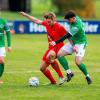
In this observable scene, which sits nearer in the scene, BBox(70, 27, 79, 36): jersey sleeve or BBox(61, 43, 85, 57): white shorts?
BBox(70, 27, 79, 36): jersey sleeve

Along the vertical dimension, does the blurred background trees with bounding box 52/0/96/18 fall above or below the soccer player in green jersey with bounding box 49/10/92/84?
below

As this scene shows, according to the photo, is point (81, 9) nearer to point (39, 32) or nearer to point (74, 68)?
point (39, 32)

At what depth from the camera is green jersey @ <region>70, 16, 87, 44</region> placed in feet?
57.3

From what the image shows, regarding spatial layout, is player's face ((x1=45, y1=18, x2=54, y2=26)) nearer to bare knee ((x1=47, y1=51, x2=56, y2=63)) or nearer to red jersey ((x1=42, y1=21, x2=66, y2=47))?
red jersey ((x1=42, y1=21, x2=66, y2=47))

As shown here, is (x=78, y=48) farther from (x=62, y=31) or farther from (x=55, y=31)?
(x=55, y=31)

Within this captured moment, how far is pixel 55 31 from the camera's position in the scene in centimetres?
1788

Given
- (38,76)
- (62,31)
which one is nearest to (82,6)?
(38,76)

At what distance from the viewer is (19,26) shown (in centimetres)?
4119

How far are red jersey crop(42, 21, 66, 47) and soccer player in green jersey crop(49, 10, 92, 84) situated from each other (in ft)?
1.11

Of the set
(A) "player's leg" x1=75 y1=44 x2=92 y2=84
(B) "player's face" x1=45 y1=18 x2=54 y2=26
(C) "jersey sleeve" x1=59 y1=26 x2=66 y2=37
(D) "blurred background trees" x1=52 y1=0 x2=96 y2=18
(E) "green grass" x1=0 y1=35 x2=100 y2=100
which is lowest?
(D) "blurred background trees" x1=52 y1=0 x2=96 y2=18

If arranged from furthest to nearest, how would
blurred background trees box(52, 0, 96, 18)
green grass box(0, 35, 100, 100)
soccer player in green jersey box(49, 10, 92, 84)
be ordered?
blurred background trees box(52, 0, 96, 18) < soccer player in green jersey box(49, 10, 92, 84) < green grass box(0, 35, 100, 100)

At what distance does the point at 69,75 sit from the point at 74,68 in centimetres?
559

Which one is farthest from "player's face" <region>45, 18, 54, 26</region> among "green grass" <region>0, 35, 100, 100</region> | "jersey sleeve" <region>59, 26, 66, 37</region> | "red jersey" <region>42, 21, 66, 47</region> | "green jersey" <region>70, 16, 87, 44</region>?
"green grass" <region>0, 35, 100, 100</region>

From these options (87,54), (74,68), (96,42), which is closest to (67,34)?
(74,68)
